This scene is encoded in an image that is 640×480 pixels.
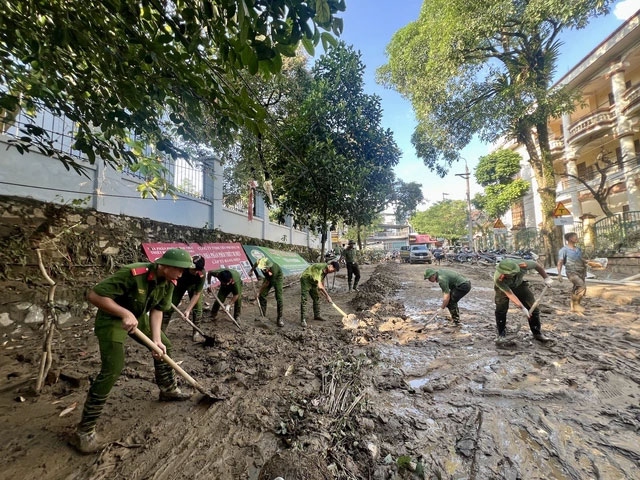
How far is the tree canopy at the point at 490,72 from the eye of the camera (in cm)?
952

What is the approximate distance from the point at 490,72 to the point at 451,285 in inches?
444

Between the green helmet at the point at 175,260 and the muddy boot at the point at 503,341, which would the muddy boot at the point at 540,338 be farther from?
the green helmet at the point at 175,260

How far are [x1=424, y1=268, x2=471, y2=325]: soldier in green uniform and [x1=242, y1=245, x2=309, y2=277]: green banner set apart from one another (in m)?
5.23

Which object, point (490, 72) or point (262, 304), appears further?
point (490, 72)

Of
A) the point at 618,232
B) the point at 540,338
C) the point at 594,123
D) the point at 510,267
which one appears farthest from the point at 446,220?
the point at 510,267

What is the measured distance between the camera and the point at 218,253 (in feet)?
28.7

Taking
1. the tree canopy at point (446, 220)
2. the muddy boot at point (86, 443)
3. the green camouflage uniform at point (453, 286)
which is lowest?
the muddy boot at point (86, 443)

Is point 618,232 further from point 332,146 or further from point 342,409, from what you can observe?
point 342,409

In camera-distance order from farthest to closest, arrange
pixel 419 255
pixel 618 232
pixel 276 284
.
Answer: pixel 419 255, pixel 618 232, pixel 276 284

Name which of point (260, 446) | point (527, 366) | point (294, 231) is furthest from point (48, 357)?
point (294, 231)

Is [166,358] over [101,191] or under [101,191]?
under

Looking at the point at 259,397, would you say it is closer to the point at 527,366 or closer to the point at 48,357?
the point at 48,357

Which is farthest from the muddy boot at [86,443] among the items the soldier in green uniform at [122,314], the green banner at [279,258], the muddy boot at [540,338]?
the green banner at [279,258]

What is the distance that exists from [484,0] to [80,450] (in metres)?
13.9
